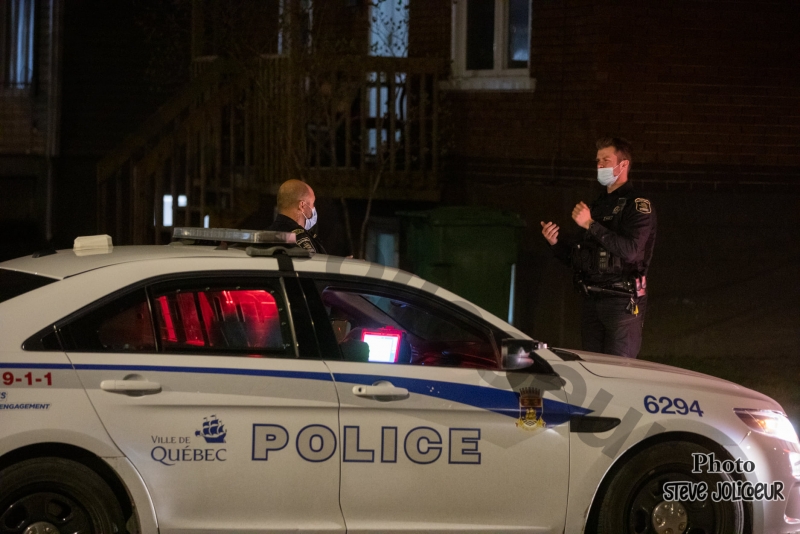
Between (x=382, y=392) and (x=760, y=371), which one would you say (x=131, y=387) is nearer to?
(x=382, y=392)

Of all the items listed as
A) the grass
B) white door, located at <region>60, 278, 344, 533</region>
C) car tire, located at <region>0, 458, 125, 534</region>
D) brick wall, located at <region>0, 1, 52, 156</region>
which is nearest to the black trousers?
the grass

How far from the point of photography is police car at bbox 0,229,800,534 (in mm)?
4340

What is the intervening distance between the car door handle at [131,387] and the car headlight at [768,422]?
101 inches

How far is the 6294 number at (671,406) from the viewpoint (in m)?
4.84

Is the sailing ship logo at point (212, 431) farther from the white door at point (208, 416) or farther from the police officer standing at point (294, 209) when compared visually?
the police officer standing at point (294, 209)

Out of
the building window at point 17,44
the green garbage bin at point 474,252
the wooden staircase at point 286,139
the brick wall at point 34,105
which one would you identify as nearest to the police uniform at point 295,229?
the green garbage bin at point 474,252

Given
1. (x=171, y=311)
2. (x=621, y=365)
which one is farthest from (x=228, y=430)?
(x=621, y=365)

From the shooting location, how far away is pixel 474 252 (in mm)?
9141

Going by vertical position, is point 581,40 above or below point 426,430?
above

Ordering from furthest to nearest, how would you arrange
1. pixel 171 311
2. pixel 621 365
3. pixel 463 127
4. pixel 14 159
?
pixel 14 159, pixel 463 127, pixel 621 365, pixel 171 311

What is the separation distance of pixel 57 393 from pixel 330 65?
6.11 meters

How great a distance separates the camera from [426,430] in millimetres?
4598

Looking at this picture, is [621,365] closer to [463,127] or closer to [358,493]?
[358,493]

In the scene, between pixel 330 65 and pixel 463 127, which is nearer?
pixel 330 65
